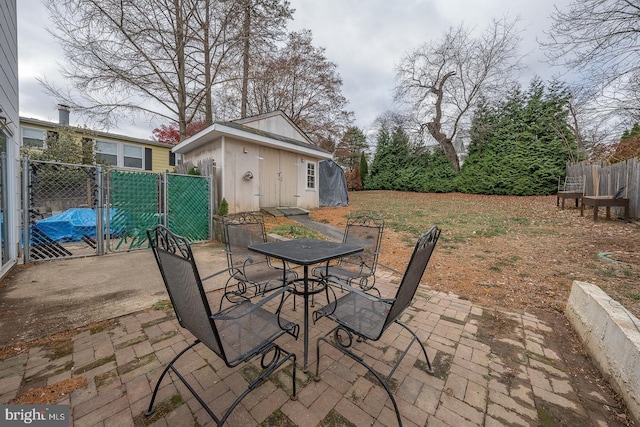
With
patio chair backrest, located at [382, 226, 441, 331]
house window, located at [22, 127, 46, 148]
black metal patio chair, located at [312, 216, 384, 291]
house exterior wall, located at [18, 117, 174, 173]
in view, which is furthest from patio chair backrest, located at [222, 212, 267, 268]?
house window, located at [22, 127, 46, 148]

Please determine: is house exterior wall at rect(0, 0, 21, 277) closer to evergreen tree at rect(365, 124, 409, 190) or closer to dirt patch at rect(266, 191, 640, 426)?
dirt patch at rect(266, 191, 640, 426)

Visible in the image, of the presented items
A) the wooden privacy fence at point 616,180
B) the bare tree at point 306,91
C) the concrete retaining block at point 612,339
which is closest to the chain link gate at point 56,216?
the concrete retaining block at point 612,339

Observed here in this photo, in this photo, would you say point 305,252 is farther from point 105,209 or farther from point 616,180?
point 616,180

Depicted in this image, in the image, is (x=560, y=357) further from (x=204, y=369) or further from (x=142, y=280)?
(x=142, y=280)

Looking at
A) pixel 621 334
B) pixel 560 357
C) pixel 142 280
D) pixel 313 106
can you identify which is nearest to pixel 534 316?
pixel 560 357

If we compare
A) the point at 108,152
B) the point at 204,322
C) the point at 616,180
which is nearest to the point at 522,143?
the point at 616,180

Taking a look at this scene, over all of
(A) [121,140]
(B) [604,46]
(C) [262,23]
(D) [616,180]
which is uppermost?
(C) [262,23]

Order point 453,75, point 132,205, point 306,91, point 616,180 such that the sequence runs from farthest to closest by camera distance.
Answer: point 453,75 → point 306,91 → point 616,180 → point 132,205

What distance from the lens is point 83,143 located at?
10.9 metres

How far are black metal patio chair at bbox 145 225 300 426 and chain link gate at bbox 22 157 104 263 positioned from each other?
4448mm

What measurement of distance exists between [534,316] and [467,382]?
1.58 metres

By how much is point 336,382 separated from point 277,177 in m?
A: 7.92

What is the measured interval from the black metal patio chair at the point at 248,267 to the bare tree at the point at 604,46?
25.7 ft

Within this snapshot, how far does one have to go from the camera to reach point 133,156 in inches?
526
